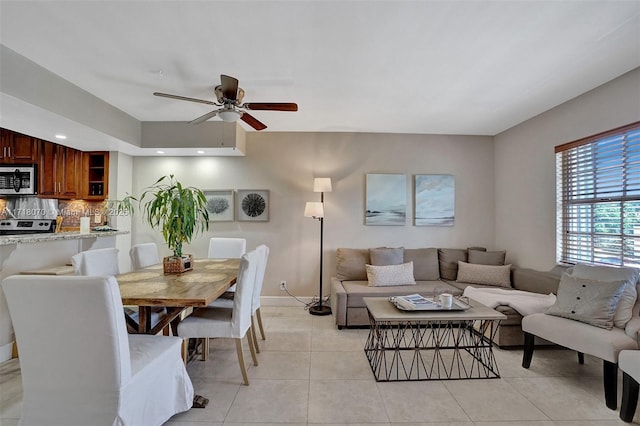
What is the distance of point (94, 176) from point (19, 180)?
102cm

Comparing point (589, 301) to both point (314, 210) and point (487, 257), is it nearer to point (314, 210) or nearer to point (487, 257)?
point (487, 257)

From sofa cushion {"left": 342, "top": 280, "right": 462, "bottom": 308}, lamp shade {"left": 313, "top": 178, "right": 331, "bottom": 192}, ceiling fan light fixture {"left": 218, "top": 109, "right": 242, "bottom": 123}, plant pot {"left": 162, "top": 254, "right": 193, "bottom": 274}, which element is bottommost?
sofa cushion {"left": 342, "top": 280, "right": 462, "bottom": 308}

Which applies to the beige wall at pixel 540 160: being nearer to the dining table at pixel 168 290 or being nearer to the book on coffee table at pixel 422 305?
the book on coffee table at pixel 422 305

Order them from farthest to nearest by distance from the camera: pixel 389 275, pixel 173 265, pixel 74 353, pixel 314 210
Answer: pixel 314 210, pixel 389 275, pixel 173 265, pixel 74 353

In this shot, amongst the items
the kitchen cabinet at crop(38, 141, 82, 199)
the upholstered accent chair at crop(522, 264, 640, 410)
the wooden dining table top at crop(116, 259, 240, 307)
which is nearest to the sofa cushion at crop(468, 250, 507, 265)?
the upholstered accent chair at crop(522, 264, 640, 410)

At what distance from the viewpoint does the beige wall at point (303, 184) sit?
4328 mm

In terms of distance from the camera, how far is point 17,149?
14.0 feet

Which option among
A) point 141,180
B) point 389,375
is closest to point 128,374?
point 389,375

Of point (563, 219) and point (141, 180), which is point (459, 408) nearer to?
point (563, 219)

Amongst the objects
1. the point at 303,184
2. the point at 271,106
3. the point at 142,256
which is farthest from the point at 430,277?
the point at 142,256

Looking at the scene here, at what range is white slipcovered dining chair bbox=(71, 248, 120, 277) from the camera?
2355 millimetres

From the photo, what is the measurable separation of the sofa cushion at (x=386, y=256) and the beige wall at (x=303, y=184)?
36 cm

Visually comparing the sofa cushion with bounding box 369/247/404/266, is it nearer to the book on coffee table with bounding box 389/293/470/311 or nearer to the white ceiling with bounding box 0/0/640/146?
the book on coffee table with bounding box 389/293/470/311

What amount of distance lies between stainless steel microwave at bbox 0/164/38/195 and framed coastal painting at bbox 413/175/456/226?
18.2 feet
